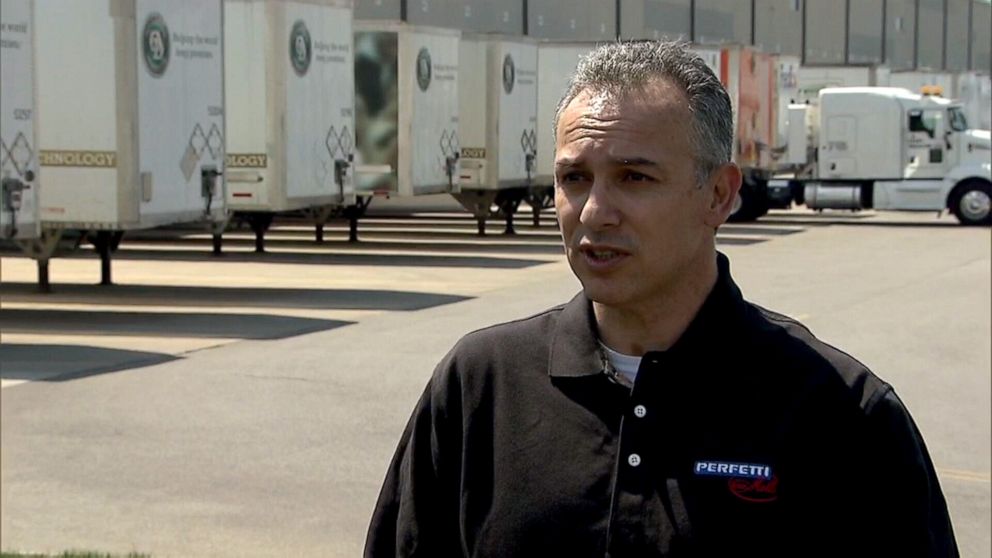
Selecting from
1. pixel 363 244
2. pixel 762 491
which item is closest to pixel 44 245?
pixel 363 244

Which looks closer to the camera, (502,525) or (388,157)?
(502,525)

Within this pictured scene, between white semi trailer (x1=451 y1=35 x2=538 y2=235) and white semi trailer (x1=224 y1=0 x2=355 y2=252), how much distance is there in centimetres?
521

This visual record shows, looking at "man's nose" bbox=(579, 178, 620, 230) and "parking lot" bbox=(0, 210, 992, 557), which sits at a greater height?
"man's nose" bbox=(579, 178, 620, 230)

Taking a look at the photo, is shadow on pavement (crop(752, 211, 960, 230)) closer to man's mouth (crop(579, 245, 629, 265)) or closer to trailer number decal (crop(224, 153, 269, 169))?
trailer number decal (crop(224, 153, 269, 169))

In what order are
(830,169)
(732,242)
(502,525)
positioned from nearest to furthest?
1. (502,525)
2. (732,242)
3. (830,169)

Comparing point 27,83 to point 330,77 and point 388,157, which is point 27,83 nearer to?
point 330,77

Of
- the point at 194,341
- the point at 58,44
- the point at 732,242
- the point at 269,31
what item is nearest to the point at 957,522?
the point at 194,341

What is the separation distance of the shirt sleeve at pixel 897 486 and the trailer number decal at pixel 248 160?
20.4m

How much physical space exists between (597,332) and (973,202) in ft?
114

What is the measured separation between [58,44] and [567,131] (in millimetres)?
15564

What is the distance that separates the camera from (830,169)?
121 ft

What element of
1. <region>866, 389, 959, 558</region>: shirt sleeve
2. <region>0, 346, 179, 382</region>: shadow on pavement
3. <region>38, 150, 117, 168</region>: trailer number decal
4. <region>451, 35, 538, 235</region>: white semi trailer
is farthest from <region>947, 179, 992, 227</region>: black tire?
<region>866, 389, 959, 558</region>: shirt sleeve

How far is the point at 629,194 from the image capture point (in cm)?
253

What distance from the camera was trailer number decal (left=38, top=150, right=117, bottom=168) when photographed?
1769cm
